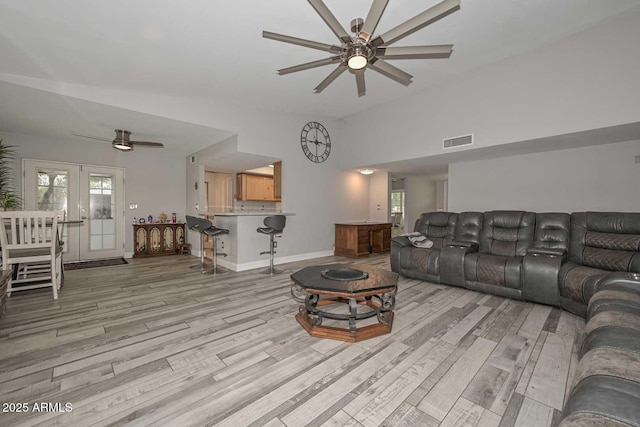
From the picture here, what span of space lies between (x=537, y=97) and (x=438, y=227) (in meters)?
2.36

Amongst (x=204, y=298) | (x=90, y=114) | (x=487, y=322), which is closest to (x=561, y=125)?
(x=487, y=322)

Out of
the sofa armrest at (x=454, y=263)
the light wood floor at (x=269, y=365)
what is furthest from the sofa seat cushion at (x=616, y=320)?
the sofa armrest at (x=454, y=263)

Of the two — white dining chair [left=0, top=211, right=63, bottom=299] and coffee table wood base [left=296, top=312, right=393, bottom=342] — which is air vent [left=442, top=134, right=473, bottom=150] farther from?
white dining chair [left=0, top=211, right=63, bottom=299]

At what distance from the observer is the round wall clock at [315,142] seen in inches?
235

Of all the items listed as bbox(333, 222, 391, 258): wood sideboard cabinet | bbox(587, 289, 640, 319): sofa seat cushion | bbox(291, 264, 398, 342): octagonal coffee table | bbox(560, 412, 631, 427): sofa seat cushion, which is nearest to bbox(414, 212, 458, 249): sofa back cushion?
bbox(333, 222, 391, 258): wood sideboard cabinet

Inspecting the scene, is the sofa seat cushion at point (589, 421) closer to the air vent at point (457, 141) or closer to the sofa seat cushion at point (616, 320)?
the sofa seat cushion at point (616, 320)

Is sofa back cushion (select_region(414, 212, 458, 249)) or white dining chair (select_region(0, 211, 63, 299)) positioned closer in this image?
white dining chair (select_region(0, 211, 63, 299))

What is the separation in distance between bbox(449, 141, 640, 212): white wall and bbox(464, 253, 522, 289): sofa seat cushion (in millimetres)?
1715

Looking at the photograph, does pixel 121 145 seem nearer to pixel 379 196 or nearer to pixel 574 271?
pixel 379 196

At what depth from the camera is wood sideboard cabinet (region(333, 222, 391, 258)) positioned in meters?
6.26

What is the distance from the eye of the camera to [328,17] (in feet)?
6.69

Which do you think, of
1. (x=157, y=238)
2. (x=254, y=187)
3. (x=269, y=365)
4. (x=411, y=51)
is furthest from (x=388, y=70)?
(x=157, y=238)

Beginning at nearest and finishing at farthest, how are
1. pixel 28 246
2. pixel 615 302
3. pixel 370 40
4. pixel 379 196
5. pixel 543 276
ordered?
pixel 615 302, pixel 370 40, pixel 543 276, pixel 28 246, pixel 379 196

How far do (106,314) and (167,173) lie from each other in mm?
4917
